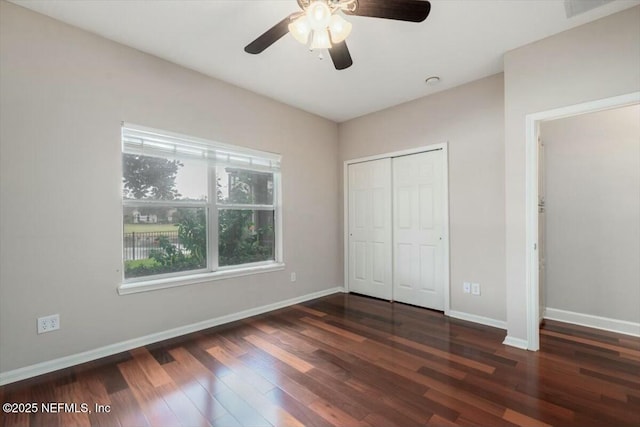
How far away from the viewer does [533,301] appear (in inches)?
98.0

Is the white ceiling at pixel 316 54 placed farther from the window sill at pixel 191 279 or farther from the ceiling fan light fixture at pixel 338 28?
the window sill at pixel 191 279

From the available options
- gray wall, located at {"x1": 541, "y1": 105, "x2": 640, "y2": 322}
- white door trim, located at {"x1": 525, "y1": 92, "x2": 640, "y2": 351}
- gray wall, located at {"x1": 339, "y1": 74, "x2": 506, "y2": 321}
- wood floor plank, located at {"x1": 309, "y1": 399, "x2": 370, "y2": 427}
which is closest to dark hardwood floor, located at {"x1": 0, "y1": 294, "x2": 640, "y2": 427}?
wood floor plank, located at {"x1": 309, "y1": 399, "x2": 370, "y2": 427}

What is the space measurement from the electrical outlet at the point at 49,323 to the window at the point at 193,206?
0.56 m

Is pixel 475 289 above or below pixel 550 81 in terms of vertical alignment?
below

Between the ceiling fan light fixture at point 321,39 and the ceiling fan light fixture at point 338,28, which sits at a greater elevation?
the ceiling fan light fixture at point 338,28

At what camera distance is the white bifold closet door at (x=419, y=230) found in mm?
3533

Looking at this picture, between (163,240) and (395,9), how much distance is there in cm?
277

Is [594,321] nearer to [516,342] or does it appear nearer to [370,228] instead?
[516,342]

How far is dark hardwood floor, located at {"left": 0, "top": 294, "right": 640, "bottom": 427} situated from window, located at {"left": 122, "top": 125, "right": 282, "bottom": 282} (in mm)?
830

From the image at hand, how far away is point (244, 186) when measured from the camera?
3.55m

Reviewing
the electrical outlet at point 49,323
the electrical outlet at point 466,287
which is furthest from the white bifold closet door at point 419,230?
the electrical outlet at point 49,323

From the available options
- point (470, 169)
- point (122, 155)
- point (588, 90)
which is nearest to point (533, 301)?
point (470, 169)

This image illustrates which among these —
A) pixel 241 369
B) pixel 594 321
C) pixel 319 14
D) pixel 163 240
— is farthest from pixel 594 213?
pixel 163 240

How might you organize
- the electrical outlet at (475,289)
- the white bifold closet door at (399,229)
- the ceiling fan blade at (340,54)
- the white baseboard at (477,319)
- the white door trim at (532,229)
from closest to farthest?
the ceiling fan blade at (340,54) → the white door trim at (532,229) → the white baseboard at (477,319) → the electrical outlet at (475,289) → the white bifold closet door at (399,229)
